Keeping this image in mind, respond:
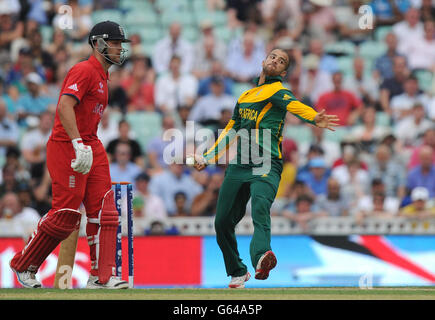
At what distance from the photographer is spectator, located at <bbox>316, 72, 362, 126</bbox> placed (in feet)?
52.2

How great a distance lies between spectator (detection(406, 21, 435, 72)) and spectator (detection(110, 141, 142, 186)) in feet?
18.7

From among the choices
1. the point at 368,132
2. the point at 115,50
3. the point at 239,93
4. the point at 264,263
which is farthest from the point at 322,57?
the point at 264,263

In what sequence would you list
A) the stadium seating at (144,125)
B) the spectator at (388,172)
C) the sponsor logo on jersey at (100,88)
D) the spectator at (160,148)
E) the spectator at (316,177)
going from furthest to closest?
the stadium seating at (144,125) < the spectator at (160,148) < the spectator at (388,172) < the spectator at (316,177) < the sponsor logo on jersey at (100,88)

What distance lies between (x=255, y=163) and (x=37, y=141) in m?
7.06

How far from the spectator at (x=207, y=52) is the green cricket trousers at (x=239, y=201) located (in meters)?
7.84

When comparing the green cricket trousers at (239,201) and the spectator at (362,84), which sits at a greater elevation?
the spectator at (362,84)

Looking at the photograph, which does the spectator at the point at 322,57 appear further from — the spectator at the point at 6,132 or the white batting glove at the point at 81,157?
the white batting glove at the point at 81,157

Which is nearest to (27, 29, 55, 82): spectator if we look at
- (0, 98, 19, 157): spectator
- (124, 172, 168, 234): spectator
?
(0, 98, 19, 157): spectator

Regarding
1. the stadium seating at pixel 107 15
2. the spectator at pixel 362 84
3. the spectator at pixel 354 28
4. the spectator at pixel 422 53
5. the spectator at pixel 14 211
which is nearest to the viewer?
the spectator at pixel 14 211

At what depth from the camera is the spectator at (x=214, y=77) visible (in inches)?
635

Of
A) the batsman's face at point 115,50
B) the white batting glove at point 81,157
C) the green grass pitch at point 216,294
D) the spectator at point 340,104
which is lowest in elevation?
the green grass pitch at point 216,294

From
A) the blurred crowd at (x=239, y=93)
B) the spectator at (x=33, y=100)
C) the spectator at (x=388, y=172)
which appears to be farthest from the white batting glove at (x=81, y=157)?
the spectator at (x=33, y=100)
